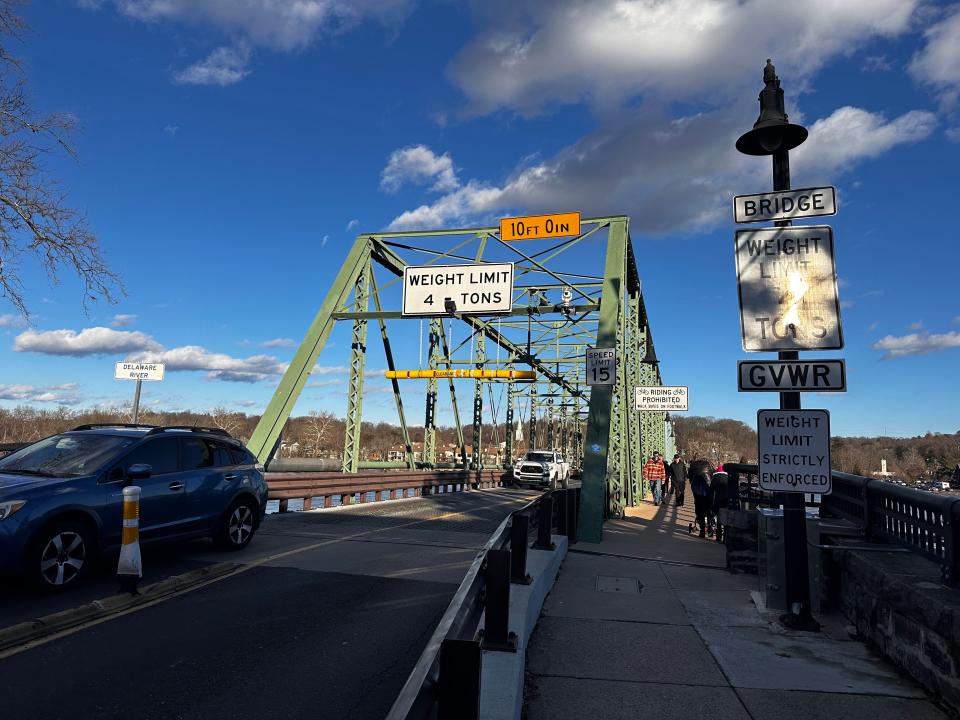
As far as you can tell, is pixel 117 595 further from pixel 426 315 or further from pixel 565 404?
pixel 565 404

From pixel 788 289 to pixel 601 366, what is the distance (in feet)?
19.7

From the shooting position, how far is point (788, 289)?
6.52 m

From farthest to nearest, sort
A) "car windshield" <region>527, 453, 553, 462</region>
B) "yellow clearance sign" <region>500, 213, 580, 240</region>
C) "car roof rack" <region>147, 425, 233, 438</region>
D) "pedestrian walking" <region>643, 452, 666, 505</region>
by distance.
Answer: "car windshield" <region>527, 453, 553, 462</region> → "pedestrian walking" <region>643, 452, 666, 505</region> → "yellow clearance sign" <region>500, 213, 580, 240</region> → "car roof rack" <region>147, 425, 233, 438</region>

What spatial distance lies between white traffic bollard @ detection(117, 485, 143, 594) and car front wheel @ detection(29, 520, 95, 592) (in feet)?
2.65

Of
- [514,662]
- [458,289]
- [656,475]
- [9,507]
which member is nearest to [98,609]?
[9,507]

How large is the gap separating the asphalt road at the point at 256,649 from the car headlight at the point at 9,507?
0.89 metres

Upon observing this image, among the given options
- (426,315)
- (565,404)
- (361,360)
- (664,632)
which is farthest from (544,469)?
(664,632)

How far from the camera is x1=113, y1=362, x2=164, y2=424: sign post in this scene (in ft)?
50.2

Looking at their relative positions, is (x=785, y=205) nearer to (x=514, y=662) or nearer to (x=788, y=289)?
(x=788, y=289)

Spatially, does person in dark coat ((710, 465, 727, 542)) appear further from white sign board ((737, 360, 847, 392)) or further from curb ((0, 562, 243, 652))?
curb ((0, 562, 243, 652))

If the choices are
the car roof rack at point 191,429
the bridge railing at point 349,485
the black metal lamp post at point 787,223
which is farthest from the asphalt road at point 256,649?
the bridge railing at point 349,485

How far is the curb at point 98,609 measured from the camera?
201 inches

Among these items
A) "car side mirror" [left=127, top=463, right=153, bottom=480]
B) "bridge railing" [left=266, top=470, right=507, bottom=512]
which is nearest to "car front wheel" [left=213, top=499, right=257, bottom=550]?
"car side mirror" [left=127, top=463, right=153, bottom=480]

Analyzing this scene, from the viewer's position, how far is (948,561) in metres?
4.57
